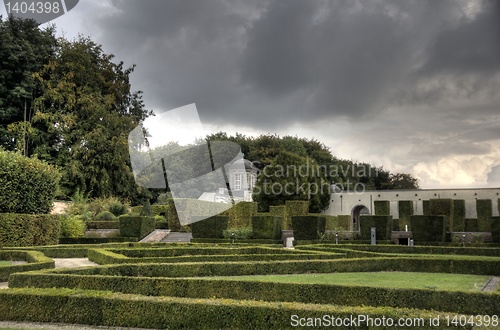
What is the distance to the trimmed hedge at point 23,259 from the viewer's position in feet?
39.6

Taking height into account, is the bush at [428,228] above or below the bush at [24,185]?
below

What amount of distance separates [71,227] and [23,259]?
425 inches

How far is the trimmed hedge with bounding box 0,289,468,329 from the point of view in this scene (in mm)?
7133

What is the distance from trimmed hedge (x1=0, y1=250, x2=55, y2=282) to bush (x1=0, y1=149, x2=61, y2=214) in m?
4.46

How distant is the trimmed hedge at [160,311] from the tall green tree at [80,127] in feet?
101

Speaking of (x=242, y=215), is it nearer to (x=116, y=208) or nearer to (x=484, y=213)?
(x=116, y=208)

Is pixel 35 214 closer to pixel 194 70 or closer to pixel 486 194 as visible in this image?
pixel 194 70

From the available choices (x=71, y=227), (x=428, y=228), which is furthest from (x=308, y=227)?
(x=71, y=227)

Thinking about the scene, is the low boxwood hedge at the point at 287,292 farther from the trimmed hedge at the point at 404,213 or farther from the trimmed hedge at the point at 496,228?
the trimmed hedge at the point at 404,213

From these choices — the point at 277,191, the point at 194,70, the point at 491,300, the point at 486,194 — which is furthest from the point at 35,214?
the point at 486,194

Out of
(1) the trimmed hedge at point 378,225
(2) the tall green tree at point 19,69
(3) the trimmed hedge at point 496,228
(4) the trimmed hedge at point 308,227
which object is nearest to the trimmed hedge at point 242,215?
(4) the trimmed hedge at point 308,227

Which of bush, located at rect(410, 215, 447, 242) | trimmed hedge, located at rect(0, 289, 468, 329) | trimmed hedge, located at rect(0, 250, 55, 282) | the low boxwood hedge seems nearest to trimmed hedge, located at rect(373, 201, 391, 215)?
bush, located at rect(410, 215, 447, 242)

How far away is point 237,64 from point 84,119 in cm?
2142

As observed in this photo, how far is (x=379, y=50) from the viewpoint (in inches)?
880
